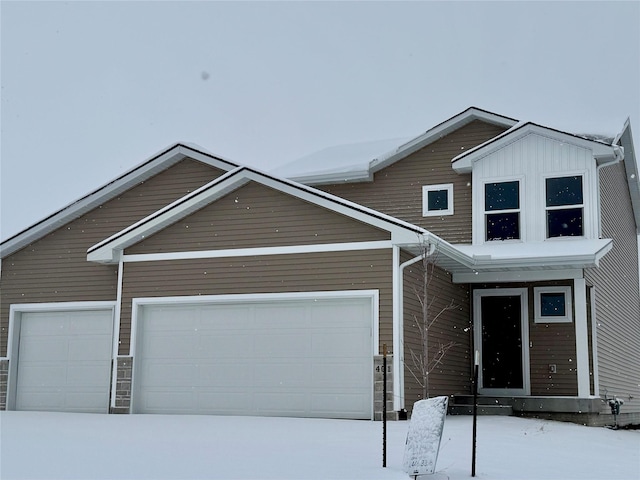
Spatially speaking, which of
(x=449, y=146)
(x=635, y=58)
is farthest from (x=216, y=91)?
(x=449, y=146)

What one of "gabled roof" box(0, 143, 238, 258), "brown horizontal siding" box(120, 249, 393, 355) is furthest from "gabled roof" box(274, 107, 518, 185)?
"brown horizontal siding" box(120, 249, 393, 355)

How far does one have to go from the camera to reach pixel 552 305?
17734 mm

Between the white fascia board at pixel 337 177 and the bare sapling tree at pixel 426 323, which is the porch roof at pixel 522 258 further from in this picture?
the white fascia board at pixel 337 177

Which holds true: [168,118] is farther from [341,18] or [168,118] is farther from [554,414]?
[554,414]

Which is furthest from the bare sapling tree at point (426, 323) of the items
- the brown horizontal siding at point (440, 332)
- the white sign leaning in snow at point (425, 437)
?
the white sign leaning in snow at point (425, 437)

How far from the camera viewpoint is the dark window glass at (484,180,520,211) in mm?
18422

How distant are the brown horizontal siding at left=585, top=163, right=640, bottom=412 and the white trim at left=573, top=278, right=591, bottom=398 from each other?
57 centimetres

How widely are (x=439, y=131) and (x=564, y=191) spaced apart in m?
3.11

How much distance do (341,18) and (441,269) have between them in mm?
100062

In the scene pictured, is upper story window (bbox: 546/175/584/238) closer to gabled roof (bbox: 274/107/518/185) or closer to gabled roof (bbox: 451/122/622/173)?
gabled roof (bbox: 451/122/622/173)

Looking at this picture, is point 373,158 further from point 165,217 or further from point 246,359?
point 246,359

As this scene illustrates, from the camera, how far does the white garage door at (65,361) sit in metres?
17.5

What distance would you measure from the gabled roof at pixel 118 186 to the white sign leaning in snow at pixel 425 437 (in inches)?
442

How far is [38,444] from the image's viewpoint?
10141mm
